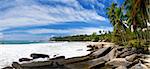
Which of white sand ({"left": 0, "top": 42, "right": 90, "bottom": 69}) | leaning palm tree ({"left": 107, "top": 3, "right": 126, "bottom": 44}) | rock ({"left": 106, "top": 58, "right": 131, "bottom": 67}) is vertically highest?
leaning palm tree ({"left": 107, "top": 3, "right": 126, "bottom": 44})

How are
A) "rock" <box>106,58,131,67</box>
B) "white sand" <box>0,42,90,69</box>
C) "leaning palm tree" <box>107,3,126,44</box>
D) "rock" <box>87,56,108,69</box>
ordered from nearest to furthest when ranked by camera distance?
"rock" <box>87,56,108,69</box> < "rock" <box>106,58,131,67</box> < "white sand" <box>0,42,90,69</box> < "leaning palm tree" <box>107,3,126,44</box>

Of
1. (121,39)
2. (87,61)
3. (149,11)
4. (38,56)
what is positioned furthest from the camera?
(121,39)

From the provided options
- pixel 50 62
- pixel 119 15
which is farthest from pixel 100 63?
pixel 119 15

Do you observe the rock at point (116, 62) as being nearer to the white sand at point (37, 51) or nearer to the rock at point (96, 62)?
the rock at point (96, 62)

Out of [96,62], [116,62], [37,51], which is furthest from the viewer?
[37,51]

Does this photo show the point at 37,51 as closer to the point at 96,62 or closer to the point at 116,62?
the point at 96,62

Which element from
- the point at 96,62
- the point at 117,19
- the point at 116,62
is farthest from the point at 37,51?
the point at 116,62

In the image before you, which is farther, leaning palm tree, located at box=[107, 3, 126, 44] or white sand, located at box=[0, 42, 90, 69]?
leaning palm tree, located at box=[107, 3, 126, 44]

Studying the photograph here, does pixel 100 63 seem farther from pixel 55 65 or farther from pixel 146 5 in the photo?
pixel 146 5

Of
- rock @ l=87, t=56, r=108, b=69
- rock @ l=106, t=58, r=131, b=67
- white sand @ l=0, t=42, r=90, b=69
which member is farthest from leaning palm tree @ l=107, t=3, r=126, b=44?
rock @ l=106, t=58, r=131, b=67

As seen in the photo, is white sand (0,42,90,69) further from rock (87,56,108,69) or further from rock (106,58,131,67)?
rock (106,58,131,67)

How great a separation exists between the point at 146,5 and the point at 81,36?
128 metres

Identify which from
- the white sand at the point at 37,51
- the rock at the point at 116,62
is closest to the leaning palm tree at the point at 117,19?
the white sand at the point at 37,51

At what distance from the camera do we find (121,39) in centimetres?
6862
